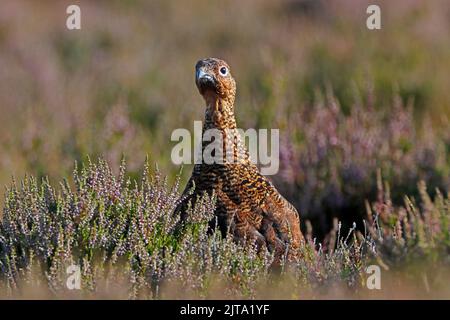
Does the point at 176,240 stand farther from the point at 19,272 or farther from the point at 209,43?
the point at 209,43

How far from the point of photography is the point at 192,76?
10672 millimetres

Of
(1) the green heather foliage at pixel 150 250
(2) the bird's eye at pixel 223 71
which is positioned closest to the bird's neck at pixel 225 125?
(2) the bird's eye at pixel 223 71

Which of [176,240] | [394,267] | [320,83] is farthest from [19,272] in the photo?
[320,83]

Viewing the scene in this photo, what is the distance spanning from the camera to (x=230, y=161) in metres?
4.31

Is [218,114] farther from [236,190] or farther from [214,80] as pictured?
[236,190]

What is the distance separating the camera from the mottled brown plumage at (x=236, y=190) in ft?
13.8

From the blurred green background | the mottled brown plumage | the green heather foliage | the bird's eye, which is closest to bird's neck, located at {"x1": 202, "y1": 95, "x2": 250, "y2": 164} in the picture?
the mottled brown plumage

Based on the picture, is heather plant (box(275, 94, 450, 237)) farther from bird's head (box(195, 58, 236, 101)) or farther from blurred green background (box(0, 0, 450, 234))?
bird's head (box(195, 58, 236, 101))

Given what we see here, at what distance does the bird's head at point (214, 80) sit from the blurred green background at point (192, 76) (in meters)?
1.81

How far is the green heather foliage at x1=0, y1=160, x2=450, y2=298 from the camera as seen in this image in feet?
11.3

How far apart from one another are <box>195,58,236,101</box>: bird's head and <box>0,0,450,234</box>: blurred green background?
5.93ft
